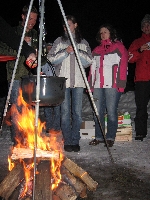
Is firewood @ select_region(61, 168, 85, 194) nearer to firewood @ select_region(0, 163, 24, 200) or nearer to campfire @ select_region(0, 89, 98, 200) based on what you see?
campfire @ select_region(0, 89, 98, 200)

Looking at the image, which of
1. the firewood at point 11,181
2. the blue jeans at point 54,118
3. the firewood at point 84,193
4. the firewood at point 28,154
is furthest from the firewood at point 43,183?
the blue jeans at point 54,118

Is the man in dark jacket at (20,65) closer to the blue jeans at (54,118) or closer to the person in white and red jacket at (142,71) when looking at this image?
the blue jeans at (54,118)

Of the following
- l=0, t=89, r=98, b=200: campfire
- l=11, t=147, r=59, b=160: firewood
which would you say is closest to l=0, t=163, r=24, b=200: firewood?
l=0, t=89, r=98, b=200: campfire

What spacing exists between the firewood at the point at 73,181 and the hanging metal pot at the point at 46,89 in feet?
2.62

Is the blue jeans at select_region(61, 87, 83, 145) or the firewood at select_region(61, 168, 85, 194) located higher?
the blue jeans at select_region(61, 87, 83, 145)

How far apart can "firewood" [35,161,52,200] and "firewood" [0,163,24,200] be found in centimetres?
23

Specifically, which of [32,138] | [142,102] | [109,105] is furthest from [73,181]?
[142,102]

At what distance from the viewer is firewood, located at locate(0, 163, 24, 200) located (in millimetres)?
2873

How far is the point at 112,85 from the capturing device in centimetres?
493

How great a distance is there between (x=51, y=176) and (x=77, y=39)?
2.57 metres

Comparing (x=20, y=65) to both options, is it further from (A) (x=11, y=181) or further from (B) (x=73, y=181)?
(B) (x=73, y=181)

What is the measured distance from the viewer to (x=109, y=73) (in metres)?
4.98

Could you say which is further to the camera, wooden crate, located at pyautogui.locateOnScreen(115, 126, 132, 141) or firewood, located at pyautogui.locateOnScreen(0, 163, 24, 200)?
wooden crate, located at pyautogui.locateOnScreen(115, 126, 132, 141)

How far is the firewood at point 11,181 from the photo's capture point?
2873mm
